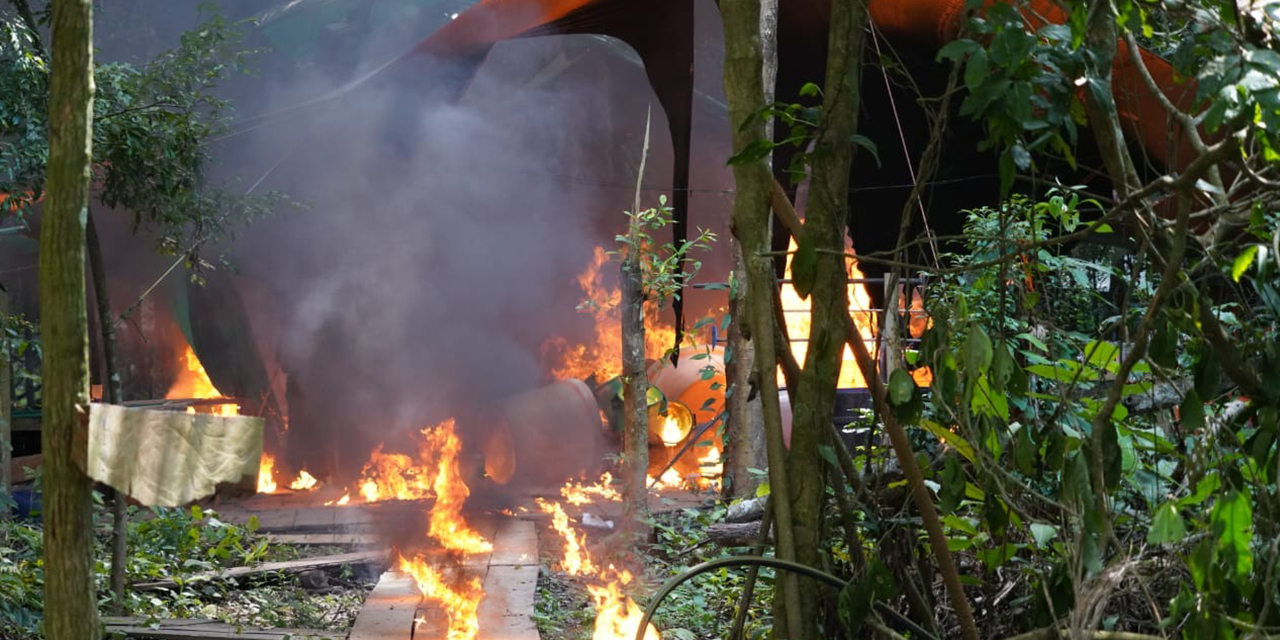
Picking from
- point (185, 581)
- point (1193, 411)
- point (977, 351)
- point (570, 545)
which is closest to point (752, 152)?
point (977, 351)

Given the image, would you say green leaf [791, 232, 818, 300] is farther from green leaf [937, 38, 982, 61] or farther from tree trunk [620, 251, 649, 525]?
tree trunk [620, 251, 649, 525]

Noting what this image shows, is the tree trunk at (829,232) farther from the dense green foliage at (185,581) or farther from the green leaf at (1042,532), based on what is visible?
the dense green foliage at (185,581)

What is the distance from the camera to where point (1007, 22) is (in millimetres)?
2029

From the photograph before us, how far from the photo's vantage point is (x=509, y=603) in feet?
22.3

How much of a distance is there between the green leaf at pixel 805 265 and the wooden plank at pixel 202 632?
4.39 metres

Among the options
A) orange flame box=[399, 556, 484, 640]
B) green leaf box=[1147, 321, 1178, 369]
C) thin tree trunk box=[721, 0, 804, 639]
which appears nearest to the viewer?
green leaf box=[1147, 321, 1178, 369]

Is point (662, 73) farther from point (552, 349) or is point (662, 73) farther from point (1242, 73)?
point (1242, 73)

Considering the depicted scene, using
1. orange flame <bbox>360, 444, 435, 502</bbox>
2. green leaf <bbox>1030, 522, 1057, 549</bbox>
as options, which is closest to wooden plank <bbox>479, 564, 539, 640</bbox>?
orange flame <bbox>360, 444, 435, 502</bbox>

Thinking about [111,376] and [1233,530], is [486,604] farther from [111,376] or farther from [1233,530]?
[1233,530]

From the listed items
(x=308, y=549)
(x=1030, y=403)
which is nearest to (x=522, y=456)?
(x=308, y=549)

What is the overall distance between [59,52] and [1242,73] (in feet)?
10.9

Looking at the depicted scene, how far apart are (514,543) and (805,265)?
632 centimetres

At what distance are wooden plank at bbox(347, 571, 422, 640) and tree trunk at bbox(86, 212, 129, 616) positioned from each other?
1292 millimetres

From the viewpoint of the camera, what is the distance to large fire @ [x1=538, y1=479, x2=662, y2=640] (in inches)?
240
